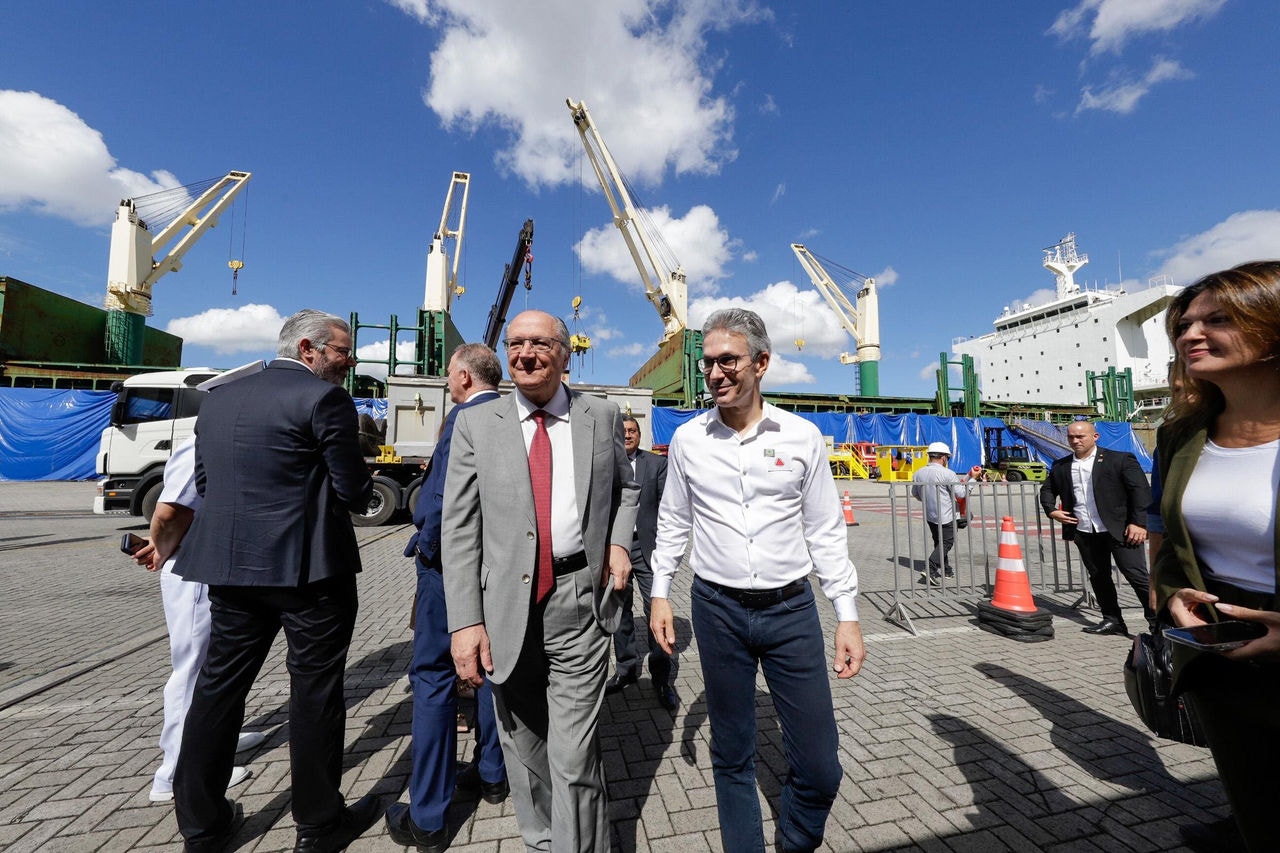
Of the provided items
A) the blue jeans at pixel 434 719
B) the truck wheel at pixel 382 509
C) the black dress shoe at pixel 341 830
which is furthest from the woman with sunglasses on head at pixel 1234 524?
the truck wheel at pixel 382 509

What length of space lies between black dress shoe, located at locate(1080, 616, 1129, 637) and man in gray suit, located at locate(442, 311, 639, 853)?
490 cm

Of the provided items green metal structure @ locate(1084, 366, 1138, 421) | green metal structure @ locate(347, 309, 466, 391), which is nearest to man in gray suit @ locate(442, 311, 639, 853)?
green metal structure @ locate(347, 309, 466, 391)

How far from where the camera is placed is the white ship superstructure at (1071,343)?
107 ft

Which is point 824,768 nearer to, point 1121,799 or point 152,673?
point 1121,799

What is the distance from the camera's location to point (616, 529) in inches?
76.2

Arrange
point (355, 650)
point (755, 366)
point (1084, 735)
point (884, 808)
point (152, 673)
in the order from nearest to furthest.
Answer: point (755, 366) < point (884, 808) < point (1084, 735) < point (152, 673) < point (355, 650)

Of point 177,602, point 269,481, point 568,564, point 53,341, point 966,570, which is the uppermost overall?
point 53,341

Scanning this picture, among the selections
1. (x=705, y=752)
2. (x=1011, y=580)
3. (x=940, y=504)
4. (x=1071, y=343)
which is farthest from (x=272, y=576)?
(x=1071, y=343)

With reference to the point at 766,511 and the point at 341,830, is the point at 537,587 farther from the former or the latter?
the point at 341,830

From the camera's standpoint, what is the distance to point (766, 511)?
1.79 m

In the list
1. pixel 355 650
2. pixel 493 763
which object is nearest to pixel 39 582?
pixel 355 650

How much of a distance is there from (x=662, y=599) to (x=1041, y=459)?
29783 mm

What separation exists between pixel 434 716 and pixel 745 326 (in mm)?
1986

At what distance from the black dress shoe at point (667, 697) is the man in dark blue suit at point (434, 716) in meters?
1.09
